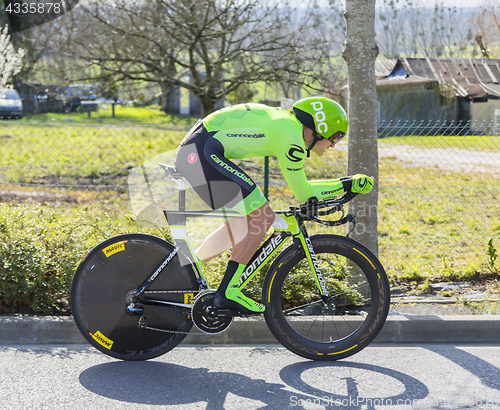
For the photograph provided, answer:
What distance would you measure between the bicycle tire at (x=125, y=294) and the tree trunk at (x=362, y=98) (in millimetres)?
1865

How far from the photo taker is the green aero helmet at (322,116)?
3549mm

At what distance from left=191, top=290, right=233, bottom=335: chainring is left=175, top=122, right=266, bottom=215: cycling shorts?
648mm

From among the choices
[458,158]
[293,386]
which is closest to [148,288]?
[293,386]

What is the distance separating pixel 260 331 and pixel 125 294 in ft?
3.65

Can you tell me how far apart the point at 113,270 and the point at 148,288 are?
0.88ft

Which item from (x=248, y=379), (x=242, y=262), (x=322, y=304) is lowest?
(x=248, y=379)

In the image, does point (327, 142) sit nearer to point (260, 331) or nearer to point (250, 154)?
point (250, 154)

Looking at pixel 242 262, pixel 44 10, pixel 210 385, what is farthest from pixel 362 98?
pixel 44 10

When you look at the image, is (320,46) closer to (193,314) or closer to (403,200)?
(403,200)

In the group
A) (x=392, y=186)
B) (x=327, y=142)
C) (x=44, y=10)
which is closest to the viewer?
(x=327, y=142)

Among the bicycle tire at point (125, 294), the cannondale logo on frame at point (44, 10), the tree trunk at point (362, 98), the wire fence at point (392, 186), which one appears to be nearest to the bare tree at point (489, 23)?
the wire fence at point (392, 186)

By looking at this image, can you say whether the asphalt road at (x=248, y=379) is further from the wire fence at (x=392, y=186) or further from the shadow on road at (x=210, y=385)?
the wire fence at (x=392, y=186)

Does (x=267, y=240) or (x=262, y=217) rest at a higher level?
(x=262, y=217)

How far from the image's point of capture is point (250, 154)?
11.7 feet
